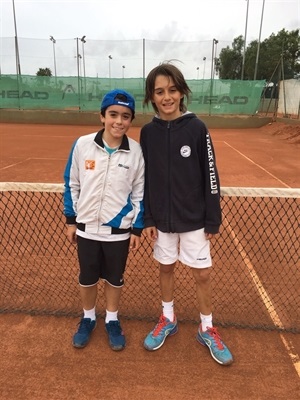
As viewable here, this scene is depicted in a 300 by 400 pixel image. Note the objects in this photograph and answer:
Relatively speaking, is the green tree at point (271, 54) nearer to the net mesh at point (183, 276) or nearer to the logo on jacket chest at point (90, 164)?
the net mesh at point (183, 276)

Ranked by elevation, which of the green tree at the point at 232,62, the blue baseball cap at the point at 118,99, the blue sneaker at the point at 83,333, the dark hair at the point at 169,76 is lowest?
the blue sneaker at the point at 83,333

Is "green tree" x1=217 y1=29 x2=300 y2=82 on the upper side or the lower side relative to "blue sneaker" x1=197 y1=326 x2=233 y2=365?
upper

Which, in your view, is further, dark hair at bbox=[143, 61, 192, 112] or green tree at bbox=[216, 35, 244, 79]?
green tree at bbox=[216, 35, 244, 79]

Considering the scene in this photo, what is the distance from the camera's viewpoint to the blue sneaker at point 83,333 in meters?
2.29

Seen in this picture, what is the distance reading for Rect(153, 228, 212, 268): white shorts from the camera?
209cm

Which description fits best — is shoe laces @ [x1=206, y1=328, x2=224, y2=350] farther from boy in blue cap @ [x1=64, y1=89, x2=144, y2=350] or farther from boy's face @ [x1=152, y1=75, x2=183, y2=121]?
boy's face @ [x1=152, y1=75, x2=183, y2=121]

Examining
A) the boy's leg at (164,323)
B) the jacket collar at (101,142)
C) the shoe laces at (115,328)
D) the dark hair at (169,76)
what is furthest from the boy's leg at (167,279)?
the dark hair at (169,76)

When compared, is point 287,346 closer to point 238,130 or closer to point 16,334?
point 16,334

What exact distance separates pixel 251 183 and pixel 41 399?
19.5ft

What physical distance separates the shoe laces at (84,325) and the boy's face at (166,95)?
5.04 ft

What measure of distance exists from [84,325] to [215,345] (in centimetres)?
92

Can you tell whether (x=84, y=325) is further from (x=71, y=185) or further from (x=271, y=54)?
(x=271, y=54)

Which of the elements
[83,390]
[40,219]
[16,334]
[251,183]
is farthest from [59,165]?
[83,390]

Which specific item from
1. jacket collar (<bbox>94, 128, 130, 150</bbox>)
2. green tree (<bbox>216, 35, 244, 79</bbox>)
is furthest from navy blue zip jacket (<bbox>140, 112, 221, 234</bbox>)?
green tree (<bbox>216, 35, 244, 79</bbox>)
